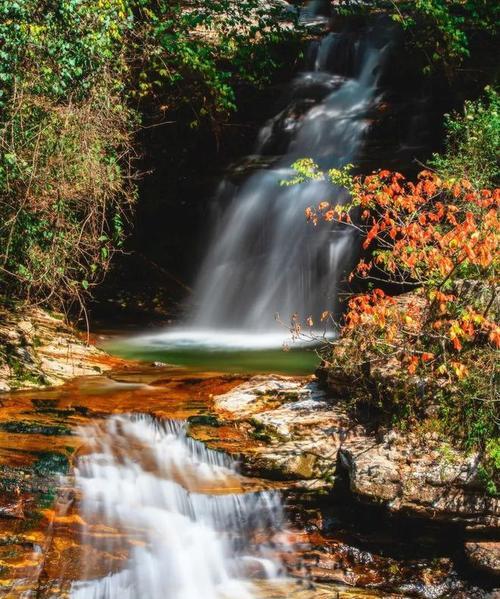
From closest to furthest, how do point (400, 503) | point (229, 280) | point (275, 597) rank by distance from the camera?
point (275, 597)
point (400, 503)
point (229, 280)

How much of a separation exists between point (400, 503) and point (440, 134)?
814 centimetres

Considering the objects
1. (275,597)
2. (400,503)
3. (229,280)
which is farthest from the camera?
(229,280)

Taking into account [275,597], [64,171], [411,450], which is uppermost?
[64,171]

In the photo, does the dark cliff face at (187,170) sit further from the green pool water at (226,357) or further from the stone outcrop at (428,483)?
the stone outcrop at (428,483)

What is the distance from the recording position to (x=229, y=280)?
12.1 meters

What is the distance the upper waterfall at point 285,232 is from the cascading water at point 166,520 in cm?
601

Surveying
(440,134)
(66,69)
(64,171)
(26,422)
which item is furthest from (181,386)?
(440,134)

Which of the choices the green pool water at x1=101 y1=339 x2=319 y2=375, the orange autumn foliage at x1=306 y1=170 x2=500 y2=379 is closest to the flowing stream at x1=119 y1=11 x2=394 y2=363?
the green pool water at x1=101 y1=339 x2=319 y2=375

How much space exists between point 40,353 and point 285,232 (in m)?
5.39

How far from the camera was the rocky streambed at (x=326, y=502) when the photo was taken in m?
4.29

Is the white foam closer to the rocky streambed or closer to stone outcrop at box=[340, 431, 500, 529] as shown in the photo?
the rocky streambed

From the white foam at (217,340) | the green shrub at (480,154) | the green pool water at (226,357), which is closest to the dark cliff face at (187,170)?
the white foam at (217,340)

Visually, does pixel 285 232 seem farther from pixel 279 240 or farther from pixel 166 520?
pixel 166 520

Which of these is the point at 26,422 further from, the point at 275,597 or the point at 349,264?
the point at 349,264
